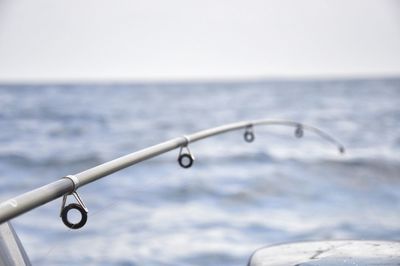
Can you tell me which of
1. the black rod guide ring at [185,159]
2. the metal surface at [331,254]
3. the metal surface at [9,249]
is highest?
the black rod guide ring at [185,159]

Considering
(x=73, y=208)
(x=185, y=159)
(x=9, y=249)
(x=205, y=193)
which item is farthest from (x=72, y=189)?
(x=205, y=193)

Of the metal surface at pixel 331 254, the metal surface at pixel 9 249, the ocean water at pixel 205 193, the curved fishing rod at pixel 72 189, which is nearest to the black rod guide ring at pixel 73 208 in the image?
the curved fishing rod at pixel 72 189

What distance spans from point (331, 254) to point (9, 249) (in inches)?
42.8

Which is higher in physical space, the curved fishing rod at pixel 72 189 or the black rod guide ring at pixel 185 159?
the black rod guide ring at pixel 185 159

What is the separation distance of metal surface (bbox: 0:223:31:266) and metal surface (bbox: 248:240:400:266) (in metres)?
0.85

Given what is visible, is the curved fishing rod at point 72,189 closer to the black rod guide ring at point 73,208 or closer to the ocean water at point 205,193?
the black rod guide ring at point 73,208

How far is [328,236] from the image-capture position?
625 cm

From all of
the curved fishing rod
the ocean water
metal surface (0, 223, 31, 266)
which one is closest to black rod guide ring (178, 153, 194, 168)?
the curved fishing rod

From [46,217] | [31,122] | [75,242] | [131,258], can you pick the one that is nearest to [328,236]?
[131,258]

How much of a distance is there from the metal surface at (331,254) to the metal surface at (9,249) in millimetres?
846

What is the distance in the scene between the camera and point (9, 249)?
1.50 metres

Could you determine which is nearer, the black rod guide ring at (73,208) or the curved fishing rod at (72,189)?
the curved fishing rod at (72,189)

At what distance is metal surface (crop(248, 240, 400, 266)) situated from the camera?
190 cm

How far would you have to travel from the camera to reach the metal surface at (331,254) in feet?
6.23
